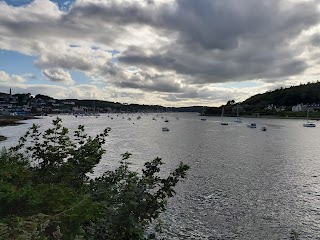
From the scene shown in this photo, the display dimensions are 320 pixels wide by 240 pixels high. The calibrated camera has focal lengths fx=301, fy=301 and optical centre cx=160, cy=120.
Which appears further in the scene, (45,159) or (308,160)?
(308,160)

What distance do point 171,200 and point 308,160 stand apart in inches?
1626

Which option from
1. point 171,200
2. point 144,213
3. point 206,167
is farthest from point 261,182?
point 144,213

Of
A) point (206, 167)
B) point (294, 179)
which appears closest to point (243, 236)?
point (294, 179)

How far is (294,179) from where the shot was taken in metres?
41.2

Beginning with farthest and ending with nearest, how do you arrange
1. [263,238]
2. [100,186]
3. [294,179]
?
1. [294,179]
2. [263,238]
3. [100,186]

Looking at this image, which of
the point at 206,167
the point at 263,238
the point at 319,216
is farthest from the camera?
the point at 206,167

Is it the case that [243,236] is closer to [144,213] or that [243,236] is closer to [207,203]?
[207,203]

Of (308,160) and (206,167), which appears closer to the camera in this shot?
(206,167)

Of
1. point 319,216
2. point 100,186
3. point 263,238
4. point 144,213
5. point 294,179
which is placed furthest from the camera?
point 294,179

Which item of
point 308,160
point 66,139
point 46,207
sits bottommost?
point 308,160

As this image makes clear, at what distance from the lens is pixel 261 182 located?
1513 inches

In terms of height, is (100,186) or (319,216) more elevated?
(100,186)

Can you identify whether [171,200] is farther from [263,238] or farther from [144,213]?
[144,213]

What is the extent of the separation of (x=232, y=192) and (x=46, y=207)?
25185 mm
